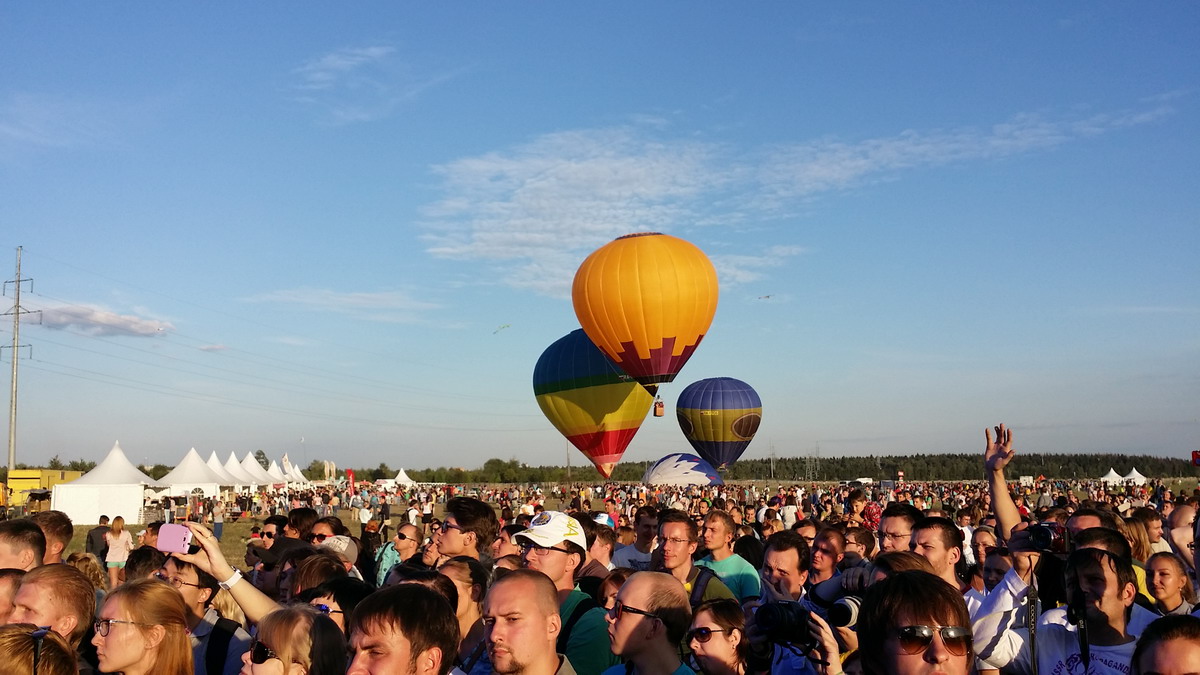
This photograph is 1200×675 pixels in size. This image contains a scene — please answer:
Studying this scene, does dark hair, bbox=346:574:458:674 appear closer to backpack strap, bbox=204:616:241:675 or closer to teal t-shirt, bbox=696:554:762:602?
backpack strap, bbox=204:616:241:675

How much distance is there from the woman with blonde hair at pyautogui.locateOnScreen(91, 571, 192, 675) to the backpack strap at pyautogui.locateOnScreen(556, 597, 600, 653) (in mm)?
1682

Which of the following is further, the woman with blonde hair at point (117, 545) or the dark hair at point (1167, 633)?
the woman with blonde hair at point (117, 545)

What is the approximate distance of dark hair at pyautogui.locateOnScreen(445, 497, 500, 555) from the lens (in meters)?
6.27

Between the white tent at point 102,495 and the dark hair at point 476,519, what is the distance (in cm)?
3359

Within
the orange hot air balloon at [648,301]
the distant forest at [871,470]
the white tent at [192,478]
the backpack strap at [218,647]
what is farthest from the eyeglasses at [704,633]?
the distant forest at [871,470]

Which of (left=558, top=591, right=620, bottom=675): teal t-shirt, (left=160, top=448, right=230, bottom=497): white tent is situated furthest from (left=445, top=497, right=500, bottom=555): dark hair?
(left=160, top=448, right=230, bottom=497): white tent

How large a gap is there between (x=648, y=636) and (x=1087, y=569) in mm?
1876

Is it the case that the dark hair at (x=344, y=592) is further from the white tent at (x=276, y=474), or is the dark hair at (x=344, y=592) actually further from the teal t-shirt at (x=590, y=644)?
the white tent at (x=276, y=474)

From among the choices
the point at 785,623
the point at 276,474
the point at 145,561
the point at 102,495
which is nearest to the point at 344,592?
the point at 785,623

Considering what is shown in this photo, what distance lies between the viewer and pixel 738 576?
729cm

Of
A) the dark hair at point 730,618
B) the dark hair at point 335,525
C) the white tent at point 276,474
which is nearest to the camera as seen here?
the dark hair at point 730,618

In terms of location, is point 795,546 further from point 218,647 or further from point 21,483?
point 21,483

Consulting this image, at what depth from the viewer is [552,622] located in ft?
12.3

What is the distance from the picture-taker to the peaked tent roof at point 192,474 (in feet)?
139
